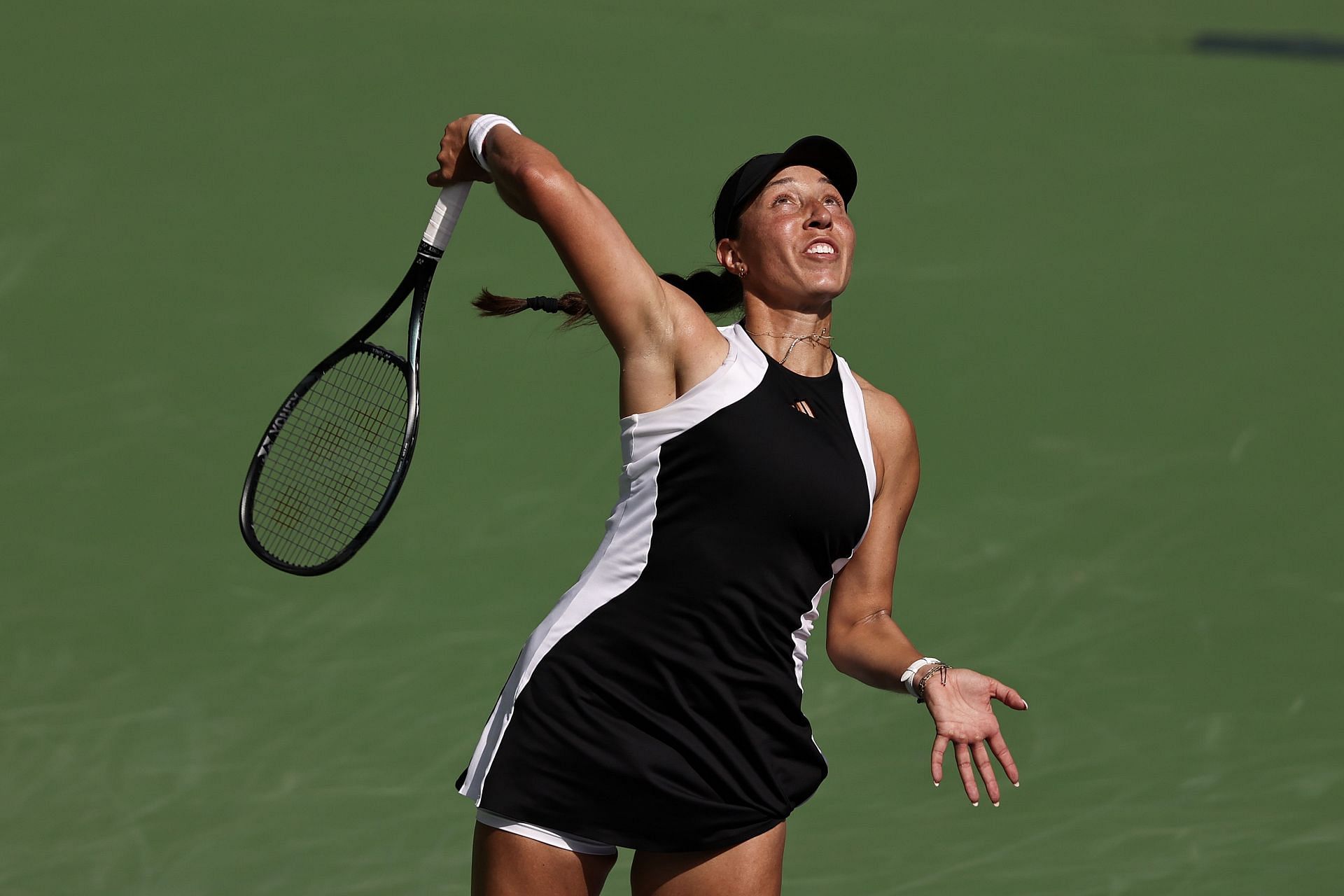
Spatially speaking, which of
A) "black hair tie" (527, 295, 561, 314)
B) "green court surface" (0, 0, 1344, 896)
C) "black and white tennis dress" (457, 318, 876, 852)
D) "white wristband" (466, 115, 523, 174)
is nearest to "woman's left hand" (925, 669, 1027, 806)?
"black and white tennis dress" (457, 318, 876, 852)

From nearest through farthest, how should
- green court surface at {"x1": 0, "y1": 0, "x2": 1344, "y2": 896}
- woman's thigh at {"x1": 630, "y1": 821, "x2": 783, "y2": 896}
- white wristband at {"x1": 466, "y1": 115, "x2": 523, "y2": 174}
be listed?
woman's thigh at {"x1": 630, "y1": 821, "x2": 783, "y2": 896}, white wristband at {"x1": 466, "y1": 115, "x2": 523, "y2": 174}, green court surface at {"x1": 0, "y1": 0, "x2": 1344, "y2": 896}

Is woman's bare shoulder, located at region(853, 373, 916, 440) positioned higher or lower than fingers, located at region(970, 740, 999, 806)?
higher

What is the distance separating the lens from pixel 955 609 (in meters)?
4.74

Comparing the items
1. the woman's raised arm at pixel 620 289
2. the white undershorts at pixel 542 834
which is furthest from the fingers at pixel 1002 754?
the woman's raised arm at pixel 620 289

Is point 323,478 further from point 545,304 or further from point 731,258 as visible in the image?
point 731,258

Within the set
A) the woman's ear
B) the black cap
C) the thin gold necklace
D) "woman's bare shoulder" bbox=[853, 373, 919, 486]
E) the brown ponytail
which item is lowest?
"woman's bare shoulder" bbox=[853, 373, 919, 486]

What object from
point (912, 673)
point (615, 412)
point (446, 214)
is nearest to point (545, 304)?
point (446, 214)

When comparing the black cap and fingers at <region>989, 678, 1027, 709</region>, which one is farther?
the black cap

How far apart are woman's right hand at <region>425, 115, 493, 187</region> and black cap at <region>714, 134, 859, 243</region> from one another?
1.43 feet

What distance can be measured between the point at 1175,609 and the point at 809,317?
2537 mm

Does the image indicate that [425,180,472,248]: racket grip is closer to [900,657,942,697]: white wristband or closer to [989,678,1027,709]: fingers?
[900,657,942,697]: white wristband

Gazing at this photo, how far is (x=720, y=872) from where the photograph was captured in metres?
2.56

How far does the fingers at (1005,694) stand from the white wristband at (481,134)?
3.95ft

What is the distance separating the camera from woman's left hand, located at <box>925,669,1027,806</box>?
251 centimetres
